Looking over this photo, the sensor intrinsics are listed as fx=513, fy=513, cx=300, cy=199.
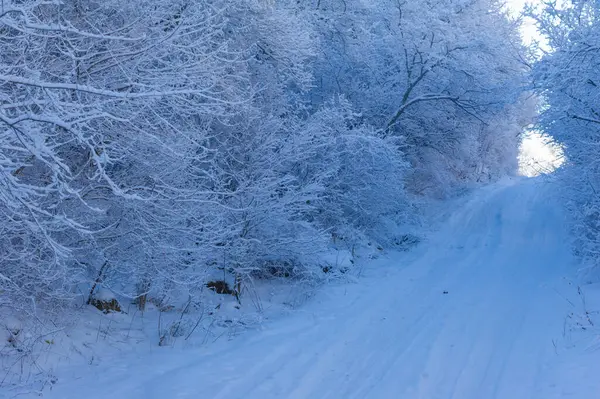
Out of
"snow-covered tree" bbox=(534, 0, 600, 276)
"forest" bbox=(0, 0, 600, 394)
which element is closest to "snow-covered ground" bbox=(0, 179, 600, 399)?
"forest" bbox=(0, 0, 600, 394)

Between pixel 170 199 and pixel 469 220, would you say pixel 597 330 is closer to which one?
pixel 170 199

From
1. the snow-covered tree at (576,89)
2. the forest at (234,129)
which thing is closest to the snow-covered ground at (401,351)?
the forest at (234,129)

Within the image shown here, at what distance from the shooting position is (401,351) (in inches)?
261

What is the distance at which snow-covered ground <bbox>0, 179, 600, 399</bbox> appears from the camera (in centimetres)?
544

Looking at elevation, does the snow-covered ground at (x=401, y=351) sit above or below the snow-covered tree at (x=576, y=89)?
below

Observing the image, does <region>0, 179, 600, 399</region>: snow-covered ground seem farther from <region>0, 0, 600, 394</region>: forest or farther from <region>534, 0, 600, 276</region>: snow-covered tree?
<region>534, 0, 600, 276</region>: snow-covered tree

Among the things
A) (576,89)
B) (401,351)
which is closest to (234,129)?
(401,351)

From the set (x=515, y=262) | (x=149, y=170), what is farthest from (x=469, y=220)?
(x=149, y=170)

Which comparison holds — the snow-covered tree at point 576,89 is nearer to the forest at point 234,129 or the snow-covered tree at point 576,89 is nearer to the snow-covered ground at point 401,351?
the forest at point 234,129

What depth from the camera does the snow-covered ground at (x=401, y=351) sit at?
544 centimetres

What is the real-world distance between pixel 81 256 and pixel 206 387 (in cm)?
222

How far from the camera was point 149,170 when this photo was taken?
21.9 ft

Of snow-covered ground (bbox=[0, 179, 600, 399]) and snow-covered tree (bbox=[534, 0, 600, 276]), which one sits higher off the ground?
snow-covered tree (bbox=[534, 0, 600, 276])

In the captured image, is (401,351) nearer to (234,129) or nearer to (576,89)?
(234,129)
